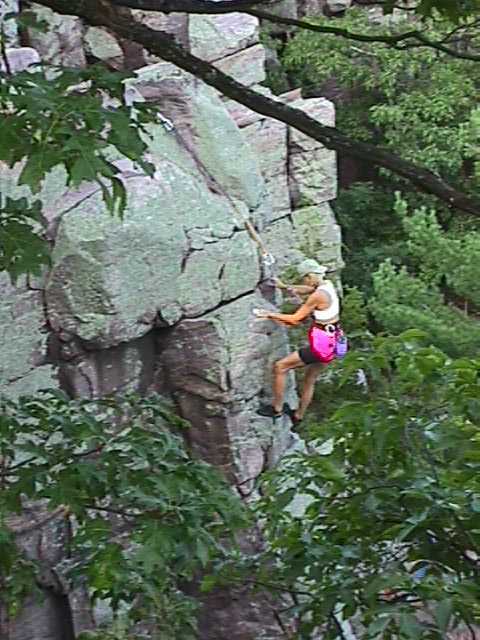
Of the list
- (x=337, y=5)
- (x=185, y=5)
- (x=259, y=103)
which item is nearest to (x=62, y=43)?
(x=185, y=5)

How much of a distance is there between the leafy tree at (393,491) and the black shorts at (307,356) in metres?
3.63

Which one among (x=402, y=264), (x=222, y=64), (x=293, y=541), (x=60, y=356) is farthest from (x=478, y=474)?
(x=402, y=264)

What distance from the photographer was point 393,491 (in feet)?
5.16

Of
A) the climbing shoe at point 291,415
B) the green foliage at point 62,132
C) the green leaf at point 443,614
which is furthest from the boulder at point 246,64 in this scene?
the green leaf at point 443,614

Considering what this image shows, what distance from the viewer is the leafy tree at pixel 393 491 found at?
1.44 metres

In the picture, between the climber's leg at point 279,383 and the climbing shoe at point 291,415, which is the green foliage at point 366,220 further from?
the climber's leg at point 279,383

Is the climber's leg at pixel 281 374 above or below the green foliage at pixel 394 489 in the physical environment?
below

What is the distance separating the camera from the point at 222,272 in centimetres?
515

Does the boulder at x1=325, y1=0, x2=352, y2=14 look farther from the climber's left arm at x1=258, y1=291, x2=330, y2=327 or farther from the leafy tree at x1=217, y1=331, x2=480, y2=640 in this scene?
the leafy tree at x1=217, y1=331, x2=480, y2=640

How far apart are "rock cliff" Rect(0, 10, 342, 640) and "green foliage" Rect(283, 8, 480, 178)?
118 inches

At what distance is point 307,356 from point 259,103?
3.85 meters

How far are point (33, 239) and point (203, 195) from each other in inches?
137

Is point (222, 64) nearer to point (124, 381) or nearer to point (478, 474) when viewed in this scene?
point (124, 381)

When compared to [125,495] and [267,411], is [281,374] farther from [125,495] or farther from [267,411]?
[125,495]
